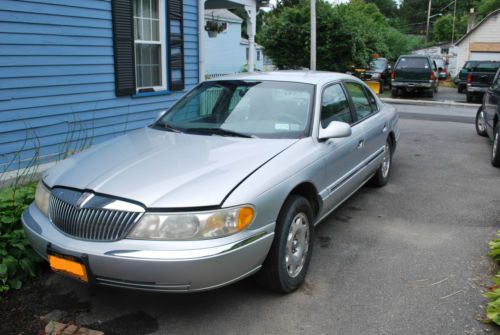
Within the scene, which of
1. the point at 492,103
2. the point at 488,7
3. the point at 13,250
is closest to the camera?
the point at 13,250

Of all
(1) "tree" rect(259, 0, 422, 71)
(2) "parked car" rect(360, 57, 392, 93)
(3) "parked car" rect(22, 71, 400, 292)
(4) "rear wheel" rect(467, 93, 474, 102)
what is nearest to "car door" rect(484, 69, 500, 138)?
(3) "parked car" rect(22, 71, 400, 292)

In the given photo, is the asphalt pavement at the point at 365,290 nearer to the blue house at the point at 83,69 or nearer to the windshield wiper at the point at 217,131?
the windshield wiper at the point at 217,131

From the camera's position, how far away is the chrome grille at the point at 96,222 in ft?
9.71

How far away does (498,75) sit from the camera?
8.86 m

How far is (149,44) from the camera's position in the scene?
833 centimetres

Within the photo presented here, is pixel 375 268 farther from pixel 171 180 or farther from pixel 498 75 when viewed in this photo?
pixel 498 75

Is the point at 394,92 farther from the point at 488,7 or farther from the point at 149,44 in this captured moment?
the point at 488,7

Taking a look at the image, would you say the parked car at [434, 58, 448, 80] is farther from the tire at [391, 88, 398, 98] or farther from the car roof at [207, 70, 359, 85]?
the car roof at [207, 70, 359, 85]

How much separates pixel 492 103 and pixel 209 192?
7222 millimetres

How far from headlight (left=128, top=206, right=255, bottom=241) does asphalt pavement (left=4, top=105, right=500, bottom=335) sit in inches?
28.1

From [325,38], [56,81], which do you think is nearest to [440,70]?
[325,38]

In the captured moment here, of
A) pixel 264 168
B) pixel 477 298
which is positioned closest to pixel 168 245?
pixel 264 168

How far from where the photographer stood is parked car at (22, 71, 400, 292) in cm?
292

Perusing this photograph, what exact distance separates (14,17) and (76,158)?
3197 mm
